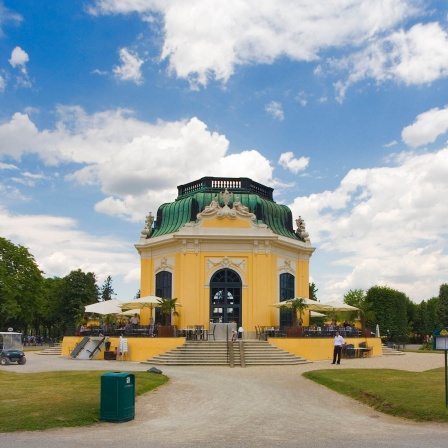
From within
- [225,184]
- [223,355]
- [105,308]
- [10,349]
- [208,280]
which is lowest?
[223,355]

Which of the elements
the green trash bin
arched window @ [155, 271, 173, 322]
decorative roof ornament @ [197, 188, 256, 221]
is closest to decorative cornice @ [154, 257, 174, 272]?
arched window @ [155, 271, 173, 322]

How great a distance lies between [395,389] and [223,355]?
12472 mm

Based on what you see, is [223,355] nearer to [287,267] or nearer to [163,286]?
[163,286]

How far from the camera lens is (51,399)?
13336 millimetres

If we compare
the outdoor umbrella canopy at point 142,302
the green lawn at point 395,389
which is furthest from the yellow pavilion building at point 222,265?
the green lawn at point 395,389

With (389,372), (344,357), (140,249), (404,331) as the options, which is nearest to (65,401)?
(389,372)

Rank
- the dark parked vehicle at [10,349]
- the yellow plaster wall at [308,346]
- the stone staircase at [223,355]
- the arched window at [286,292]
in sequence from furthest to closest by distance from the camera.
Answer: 1. the arched window at [286,292]
2. the yellow plaster wall at [308,346]
3. the stone staircase at [223,355]
4. the dark parked vehicle at [10,349]

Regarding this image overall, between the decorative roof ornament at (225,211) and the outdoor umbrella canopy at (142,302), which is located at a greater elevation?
the decorative roof ornament at (225,211)

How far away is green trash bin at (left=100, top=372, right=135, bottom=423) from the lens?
11797 millimetres

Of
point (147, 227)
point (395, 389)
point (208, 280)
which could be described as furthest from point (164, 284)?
point (395, 389)

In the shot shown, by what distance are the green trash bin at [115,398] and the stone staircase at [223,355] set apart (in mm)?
13533

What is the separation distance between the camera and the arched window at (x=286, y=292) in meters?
35.3

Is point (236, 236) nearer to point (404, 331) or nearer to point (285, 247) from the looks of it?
point (285, 247)

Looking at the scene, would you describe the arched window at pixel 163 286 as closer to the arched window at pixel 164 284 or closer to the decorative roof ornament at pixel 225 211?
the arched window at pixel 164 284
